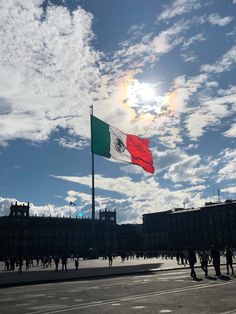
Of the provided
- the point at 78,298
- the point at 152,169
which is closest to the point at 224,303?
the point at 78,298

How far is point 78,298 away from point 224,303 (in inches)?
215

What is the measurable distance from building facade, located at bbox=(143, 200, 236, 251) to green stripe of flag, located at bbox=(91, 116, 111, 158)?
98382mm

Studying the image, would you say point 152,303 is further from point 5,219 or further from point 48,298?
point 5,219

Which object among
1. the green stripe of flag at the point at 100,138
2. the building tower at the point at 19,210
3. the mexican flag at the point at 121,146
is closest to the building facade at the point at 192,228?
the building tower at the point at 19,210

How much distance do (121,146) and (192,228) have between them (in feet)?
371

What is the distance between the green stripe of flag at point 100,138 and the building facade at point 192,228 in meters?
98.4

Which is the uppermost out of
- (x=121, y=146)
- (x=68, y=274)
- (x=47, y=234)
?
(x=121, y=146)

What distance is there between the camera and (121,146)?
145 feet

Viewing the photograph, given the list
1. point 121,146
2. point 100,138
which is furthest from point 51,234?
point 121,146

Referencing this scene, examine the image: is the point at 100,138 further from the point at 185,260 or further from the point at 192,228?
the point at 192,228

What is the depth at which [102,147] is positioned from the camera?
44.8 m

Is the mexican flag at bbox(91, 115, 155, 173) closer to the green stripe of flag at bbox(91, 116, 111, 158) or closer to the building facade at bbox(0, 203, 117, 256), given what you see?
the green stripe of flag at bbox(91, 116, 111, 158)

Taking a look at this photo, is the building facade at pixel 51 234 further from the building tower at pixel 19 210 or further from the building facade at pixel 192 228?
the building facade at pixel 192 228

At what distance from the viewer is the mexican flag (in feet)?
143
